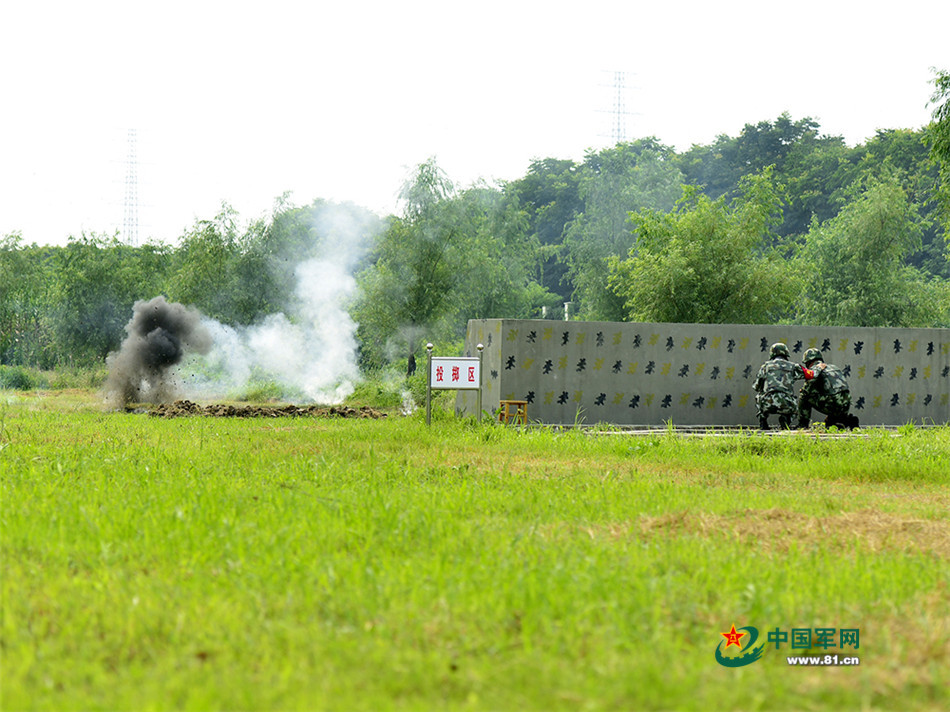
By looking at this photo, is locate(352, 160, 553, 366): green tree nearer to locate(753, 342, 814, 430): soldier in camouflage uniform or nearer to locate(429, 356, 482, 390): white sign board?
locate(753, 342, 814, 430): soldier in camouflage uniform

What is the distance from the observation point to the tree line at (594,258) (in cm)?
2659

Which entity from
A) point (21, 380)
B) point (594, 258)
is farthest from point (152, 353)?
point (594, 258)

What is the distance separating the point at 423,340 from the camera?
1215 inches

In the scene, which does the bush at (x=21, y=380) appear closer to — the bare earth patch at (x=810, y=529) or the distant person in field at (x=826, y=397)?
the distant person in field at (x=826, y=397)

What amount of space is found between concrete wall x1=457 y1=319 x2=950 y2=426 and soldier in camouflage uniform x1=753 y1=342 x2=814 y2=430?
3.76 feet

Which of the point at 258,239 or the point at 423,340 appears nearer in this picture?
the point at 423,340

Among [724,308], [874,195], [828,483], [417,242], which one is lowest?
[828,483]

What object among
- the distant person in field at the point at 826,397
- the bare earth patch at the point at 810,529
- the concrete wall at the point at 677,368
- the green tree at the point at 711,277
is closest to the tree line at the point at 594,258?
the green tree at the point at 711,277

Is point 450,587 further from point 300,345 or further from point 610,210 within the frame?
point 610,210

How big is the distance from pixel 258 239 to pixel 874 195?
22630 mm

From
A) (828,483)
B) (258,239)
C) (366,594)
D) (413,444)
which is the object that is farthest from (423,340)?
(366,594)

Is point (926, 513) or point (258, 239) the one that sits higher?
point (258, 239)

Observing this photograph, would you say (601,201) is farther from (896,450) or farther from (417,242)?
(896,450)

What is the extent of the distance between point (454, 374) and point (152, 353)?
1346 centimetres
